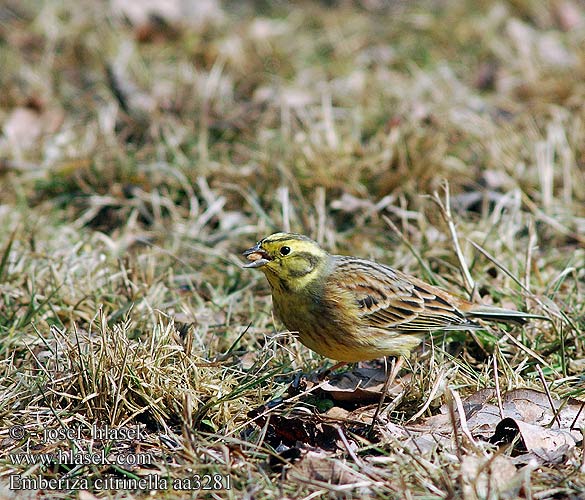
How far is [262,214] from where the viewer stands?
5867 mm

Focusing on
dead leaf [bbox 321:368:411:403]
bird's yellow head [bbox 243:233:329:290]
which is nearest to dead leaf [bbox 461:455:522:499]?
dead leaf [bbox 321:368:411:403]

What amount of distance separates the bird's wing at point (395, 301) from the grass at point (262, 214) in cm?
20

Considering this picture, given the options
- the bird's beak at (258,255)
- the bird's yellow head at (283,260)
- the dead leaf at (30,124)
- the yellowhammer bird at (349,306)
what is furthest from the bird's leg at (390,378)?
the dead leaf at (30,124)

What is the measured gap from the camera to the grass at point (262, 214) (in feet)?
12.3

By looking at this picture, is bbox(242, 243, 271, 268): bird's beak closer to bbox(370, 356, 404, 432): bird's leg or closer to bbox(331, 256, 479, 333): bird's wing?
bbox(331, 256, 479, 333): bird's wing

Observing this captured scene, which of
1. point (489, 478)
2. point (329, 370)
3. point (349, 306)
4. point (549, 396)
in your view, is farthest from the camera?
point (329, 370)

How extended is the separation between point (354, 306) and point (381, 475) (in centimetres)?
121

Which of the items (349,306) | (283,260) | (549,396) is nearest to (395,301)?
(349,306)

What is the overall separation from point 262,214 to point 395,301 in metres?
1.55

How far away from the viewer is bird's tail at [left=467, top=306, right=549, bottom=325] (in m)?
4.60

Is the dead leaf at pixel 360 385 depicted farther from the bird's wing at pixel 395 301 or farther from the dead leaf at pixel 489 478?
the dead leaf at pixel 489 478

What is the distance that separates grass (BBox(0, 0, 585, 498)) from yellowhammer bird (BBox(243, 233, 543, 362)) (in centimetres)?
19

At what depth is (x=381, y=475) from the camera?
3436 millimetres

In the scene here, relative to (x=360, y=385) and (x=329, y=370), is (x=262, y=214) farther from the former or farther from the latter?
(x=360, y=385)
